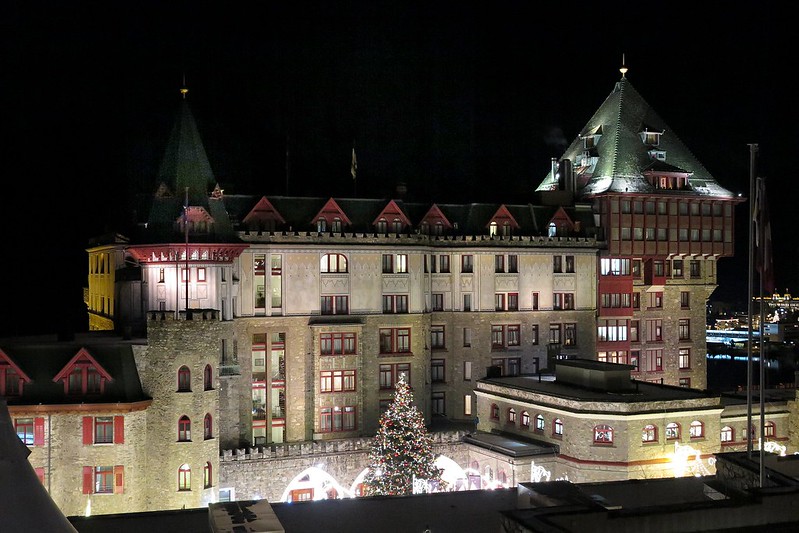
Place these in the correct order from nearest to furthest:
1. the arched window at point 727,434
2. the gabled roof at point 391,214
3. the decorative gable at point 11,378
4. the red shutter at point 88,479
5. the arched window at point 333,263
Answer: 1. the decorative gable at point 11,378
2. the red shutter at point 88,479
3. the arched window at point 727,434
4. the arched window at point 333,263
5. the gabled roof at point 391,214

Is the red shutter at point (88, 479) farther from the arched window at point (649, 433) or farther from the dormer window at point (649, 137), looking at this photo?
the dormer window at point (649, 137)

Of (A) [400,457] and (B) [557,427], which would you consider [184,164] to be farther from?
(B) [557,427]

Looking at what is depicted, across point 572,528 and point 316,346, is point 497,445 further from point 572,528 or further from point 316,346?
point 572,528

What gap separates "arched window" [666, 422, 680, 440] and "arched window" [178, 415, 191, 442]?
25659 mm

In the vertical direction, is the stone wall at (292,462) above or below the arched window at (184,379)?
below

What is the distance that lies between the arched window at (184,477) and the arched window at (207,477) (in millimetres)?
828

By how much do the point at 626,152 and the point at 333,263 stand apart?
26.4 metres

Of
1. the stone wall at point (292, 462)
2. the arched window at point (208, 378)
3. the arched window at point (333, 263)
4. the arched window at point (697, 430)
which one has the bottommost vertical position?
the stone wall at point (292, 462)

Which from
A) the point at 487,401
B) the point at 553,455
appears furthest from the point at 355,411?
Answer: the point at 553,455

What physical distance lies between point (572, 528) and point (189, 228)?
3654 centimetres

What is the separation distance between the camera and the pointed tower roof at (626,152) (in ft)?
225

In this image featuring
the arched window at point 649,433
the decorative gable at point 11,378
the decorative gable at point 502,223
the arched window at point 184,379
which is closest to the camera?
the decorative gable at point 11,378

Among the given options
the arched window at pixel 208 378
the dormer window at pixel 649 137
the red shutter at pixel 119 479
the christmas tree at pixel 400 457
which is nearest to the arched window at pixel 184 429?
the arched window at pixel 208 378

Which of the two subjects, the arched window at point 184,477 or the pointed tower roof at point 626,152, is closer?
the arched window at point 184,477
